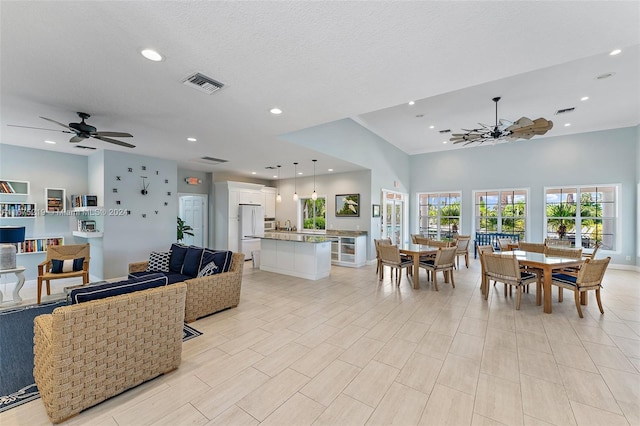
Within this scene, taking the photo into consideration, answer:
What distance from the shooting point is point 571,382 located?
229 cm

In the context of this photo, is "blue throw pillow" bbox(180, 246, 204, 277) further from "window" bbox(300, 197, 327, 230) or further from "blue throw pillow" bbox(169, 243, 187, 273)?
"window" bbox(300, 197, 327, 230)

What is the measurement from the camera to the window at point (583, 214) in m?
7.39

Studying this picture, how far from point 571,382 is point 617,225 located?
7850mm

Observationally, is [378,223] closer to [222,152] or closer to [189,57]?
[222,152]

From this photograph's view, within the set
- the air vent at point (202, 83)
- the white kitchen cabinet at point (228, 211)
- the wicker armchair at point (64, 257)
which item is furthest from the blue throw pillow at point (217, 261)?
the white kitchen cabinet at point (228, 211)

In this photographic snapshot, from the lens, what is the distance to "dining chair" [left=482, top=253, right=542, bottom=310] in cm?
412

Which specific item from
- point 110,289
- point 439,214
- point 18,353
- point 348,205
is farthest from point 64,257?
point 439,214

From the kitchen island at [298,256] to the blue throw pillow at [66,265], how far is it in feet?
11.8

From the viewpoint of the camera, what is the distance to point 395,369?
2494 millimetres

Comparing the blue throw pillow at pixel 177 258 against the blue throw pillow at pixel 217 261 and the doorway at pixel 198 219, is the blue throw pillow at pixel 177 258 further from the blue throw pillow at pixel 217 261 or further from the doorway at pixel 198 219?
the doorway at pixel 198 219

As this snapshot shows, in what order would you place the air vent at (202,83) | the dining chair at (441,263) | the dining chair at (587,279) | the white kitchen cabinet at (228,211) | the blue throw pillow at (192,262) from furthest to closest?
1. the white kitchen cabinet at (228,211)
2. the dining chair at (441,263)
3. the blue throw pillow at (192,262)
4. the dining chair at (587,279)
5. the air vent at (202,83)

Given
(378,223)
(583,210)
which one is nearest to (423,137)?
(378,223)

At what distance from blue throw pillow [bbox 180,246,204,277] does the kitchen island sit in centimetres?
224

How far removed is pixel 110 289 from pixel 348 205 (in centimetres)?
650
